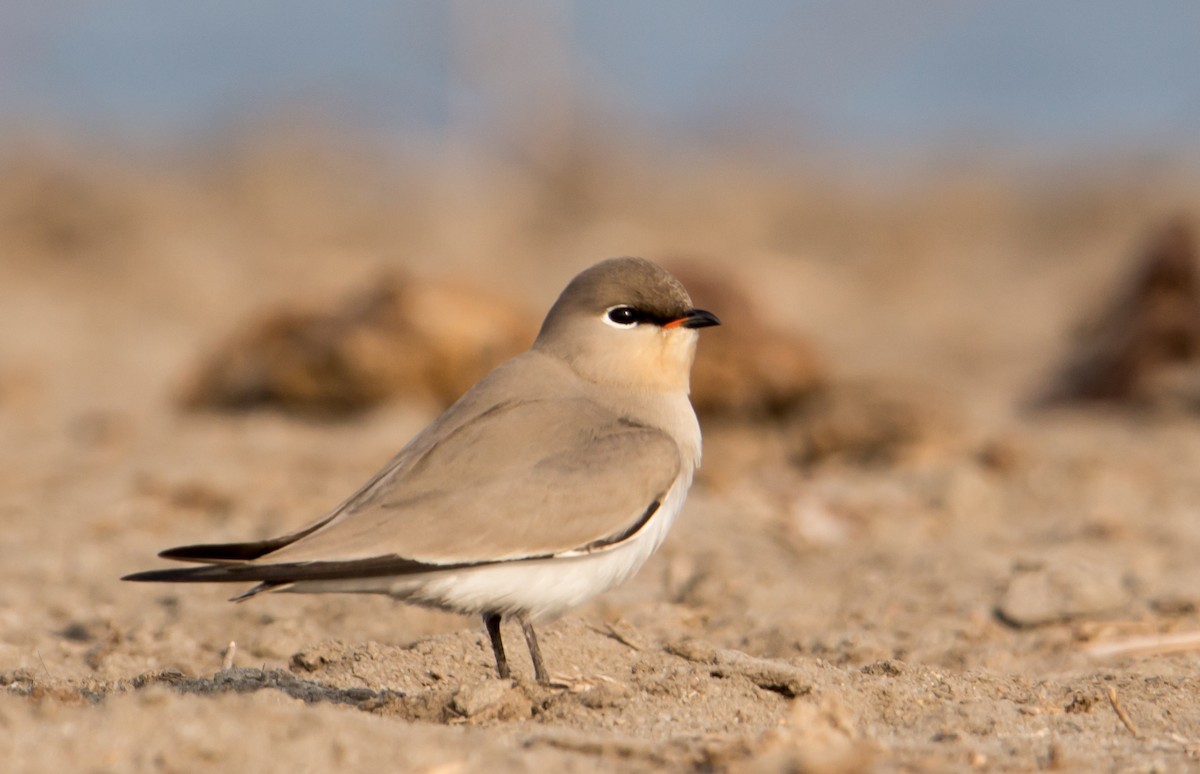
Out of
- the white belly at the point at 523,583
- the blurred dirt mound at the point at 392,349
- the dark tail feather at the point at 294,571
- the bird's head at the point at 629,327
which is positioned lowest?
the blurred dirt mound at the point at 392,349

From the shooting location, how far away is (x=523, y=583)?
4254 mm

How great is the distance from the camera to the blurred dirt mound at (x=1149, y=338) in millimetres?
10352

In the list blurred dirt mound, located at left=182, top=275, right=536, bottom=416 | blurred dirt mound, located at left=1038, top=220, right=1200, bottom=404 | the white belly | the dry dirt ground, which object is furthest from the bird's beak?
blurred dirt mound, located at left=1038, top=220, right=1200, bottom=404

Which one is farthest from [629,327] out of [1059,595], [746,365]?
[746,365]

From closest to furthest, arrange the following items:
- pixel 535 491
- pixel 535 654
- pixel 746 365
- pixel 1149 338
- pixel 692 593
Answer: pixel 535 491 < pixel 535 654 < pixel 692 593 < pixel 746 365 < pixel 1149 338

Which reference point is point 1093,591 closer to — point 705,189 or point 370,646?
point 370,646

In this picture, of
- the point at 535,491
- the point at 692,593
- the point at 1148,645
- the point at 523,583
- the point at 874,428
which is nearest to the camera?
the point at 523,583

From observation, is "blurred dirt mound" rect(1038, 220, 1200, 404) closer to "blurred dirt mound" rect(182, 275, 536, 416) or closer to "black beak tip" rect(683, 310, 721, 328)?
"blurred dirt mound" rect(182, 275, 536, 416)

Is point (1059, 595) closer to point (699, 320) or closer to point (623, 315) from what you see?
point (699, 320)

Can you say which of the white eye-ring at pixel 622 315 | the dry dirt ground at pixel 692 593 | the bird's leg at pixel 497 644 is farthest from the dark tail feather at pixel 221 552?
the white eye-ring at pixel 622 315

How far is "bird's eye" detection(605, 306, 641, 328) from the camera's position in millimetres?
5156

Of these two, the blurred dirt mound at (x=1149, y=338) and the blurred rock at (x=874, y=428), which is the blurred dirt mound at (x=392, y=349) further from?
the blurred dirt mound at (x=1149, y=338)

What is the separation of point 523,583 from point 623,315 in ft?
4.14

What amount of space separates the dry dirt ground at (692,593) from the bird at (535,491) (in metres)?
0.31
